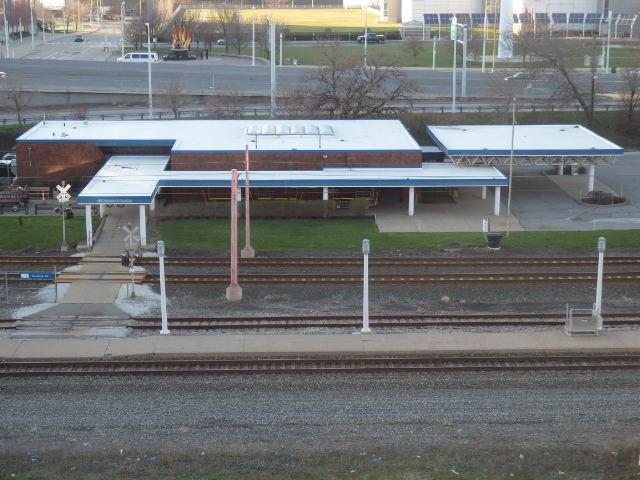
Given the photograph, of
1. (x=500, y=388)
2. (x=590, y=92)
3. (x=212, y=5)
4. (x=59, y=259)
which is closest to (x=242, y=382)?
(x=500, y=388)

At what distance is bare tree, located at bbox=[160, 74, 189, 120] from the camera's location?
5762cm

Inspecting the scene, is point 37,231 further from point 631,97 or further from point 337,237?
point 631,97

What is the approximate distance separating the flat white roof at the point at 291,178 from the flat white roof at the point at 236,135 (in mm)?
1170

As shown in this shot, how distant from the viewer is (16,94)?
2275 inches

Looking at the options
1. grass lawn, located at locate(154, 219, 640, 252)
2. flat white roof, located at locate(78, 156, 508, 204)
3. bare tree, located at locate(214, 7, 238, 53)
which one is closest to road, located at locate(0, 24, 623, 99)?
bare tree, located at locate(214, 7, 238, 53)

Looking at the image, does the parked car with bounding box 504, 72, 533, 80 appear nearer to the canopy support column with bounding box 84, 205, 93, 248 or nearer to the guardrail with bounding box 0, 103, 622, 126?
the guardrail with bounding box 0, 103, 622, 126

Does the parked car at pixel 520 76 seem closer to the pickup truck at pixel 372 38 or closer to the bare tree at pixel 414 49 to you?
the bare tree at pixel 414 49

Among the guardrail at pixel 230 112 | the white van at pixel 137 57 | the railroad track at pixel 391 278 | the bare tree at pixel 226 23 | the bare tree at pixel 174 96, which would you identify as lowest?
the railroad track at pixel 391 278

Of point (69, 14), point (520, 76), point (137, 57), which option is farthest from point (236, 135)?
point (69, 14)

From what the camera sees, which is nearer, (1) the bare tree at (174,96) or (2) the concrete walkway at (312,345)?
(2) the concrete walkway at (312,345)

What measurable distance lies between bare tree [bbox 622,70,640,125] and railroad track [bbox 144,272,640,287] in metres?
27.7

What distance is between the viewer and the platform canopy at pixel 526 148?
42.1m

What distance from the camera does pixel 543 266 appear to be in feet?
107

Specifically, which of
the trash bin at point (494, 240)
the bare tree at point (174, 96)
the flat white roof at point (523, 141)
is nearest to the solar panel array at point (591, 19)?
the bare tree at point (174, 96)
